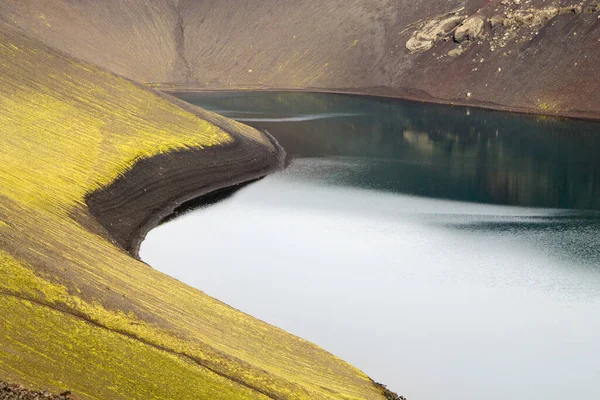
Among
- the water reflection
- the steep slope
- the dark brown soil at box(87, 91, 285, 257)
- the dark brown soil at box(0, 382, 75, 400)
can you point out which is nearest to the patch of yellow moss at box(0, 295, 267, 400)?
the dark brown soil at box(0, 382, 75, 400)

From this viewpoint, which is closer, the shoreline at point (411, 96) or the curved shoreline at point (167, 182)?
the curved shoreline at point (167, 182)

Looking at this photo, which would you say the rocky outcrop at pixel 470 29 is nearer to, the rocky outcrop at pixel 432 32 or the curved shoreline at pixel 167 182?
the rocky outcrop at pixel 432 32

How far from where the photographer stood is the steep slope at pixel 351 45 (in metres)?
96.9

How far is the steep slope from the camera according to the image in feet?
318

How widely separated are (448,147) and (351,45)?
165 ft

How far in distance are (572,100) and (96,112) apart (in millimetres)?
50395

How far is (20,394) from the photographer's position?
19.7m

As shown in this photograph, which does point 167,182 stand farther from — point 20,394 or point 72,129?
point 20,394

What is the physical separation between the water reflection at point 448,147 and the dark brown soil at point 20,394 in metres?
38.9

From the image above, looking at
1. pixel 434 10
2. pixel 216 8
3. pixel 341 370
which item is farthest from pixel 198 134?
pixel 216 8

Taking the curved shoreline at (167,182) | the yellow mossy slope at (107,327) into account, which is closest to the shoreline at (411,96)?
the curved shoreline at (167,182)

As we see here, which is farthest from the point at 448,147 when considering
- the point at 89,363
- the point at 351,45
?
the point at 89,363

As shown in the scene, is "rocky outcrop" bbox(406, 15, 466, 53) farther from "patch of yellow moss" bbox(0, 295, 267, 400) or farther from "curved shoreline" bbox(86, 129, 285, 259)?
"patch of yellow moss" bbox(0, 295, 267, 400)

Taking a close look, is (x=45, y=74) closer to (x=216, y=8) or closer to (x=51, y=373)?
(x=51, y=373)
